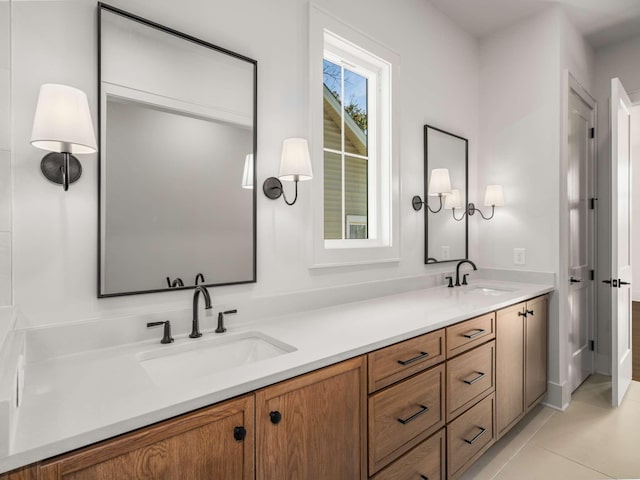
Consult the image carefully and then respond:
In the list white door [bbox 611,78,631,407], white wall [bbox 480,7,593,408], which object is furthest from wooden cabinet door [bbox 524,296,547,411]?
white door [bbox 611,78,631,407]

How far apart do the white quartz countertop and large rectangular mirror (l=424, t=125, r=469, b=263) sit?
35.0 inches

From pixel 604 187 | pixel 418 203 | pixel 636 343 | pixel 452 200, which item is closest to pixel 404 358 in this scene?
pixel 418 203

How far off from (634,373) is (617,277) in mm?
1237

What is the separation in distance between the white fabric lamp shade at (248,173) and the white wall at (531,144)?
2.08 metres

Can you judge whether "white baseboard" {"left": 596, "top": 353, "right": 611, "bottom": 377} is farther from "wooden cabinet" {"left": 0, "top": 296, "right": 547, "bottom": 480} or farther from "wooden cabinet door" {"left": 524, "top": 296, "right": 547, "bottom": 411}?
"wooden cabinet" {"left": 0, "top": 296, "right": 547, "bottom": 480}

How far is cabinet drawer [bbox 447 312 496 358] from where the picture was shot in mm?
1666

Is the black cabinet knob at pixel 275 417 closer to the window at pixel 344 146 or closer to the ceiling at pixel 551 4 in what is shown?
the window at pixel 344 146

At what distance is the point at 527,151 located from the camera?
2740 millimetres

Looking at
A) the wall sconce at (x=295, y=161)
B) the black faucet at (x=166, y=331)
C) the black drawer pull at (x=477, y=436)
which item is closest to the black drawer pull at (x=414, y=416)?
the black drawer pull at (x=477, y=436)

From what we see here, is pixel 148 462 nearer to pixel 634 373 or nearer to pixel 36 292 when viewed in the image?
pixel 36 292

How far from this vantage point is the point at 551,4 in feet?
8.43

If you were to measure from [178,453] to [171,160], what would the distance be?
1000 millimetres

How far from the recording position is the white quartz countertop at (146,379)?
2.39 feet

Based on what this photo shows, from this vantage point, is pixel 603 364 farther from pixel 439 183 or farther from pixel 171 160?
pixel 171 160
